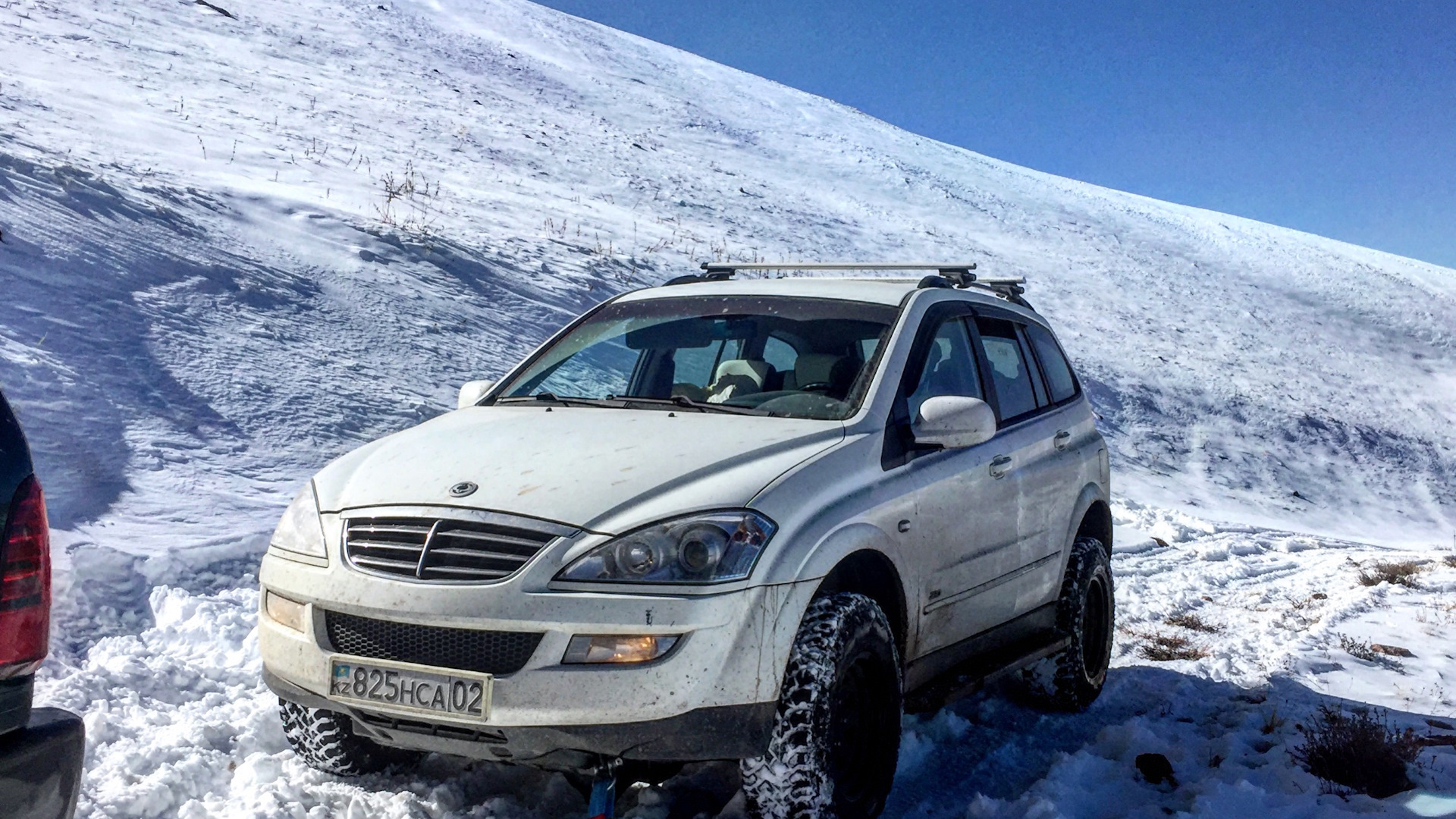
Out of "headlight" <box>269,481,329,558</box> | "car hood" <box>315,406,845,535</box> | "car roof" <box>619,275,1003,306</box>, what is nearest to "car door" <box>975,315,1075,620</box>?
"car roof" <box>619,275,1003,306</box>

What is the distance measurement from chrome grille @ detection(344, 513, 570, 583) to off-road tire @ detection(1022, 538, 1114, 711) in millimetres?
3042

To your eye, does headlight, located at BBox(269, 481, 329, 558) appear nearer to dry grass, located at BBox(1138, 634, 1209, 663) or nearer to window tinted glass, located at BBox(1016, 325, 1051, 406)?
window tinted glass, located at BBox(1016, 325, 1051, 406)

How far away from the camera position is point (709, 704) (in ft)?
10.1

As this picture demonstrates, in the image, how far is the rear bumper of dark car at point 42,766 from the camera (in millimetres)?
2031

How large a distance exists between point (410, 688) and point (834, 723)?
1.24m

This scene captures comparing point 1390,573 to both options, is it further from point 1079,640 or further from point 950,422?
point 950,422

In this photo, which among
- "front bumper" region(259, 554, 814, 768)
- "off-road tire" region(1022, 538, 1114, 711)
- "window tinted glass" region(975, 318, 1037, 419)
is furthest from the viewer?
"off-road tire" region(1022, 538, 1114, 711)

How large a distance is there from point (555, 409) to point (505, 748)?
1544 mm

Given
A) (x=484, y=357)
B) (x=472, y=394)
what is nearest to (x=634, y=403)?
(x=472, y=394)

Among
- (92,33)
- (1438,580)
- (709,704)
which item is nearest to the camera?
(709,704)

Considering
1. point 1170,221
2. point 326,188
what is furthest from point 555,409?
point 1170,221

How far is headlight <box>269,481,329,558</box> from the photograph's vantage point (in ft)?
11.3

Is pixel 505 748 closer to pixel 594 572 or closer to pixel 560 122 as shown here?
pixel 594 572

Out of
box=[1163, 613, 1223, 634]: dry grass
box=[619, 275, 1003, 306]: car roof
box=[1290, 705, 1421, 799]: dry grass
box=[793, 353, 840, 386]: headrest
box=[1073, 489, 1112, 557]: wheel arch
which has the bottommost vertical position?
box=[1163, 613, 1223, 634]: dry grass
